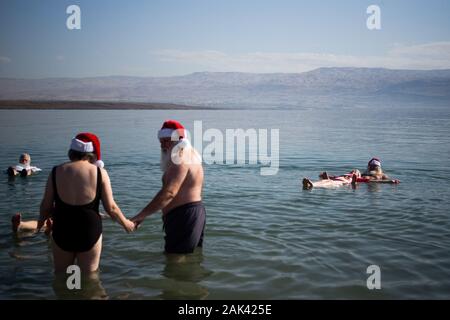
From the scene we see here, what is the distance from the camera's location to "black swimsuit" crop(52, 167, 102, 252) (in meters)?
6.05

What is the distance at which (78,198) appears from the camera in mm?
6008

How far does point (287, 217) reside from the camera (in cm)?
1118

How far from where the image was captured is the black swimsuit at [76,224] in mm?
6047

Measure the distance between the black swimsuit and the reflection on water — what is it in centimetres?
137

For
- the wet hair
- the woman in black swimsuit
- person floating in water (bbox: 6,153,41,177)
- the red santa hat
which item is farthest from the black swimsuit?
person floating in water (bbox: 6,153,41,177)

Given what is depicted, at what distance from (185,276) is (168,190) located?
151cm

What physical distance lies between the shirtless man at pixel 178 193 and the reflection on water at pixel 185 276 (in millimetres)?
329

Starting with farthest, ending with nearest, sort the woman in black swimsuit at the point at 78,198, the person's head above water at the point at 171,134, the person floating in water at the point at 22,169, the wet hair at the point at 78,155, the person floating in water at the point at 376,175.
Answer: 1. the person floating in water at the point at 376,175
2. the person floating in water at the point at 22,169
3. the person's head above water at the point at 171,134
4. the wet hair at the point at 78,155
5. the woman in black swimsuit at the point at 78,198

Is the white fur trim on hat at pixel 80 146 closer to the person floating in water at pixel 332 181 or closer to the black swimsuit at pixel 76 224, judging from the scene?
the black swimsuit at pixel 76 224

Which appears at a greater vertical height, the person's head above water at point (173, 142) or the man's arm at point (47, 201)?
the person's head above water at point (173, 142)
